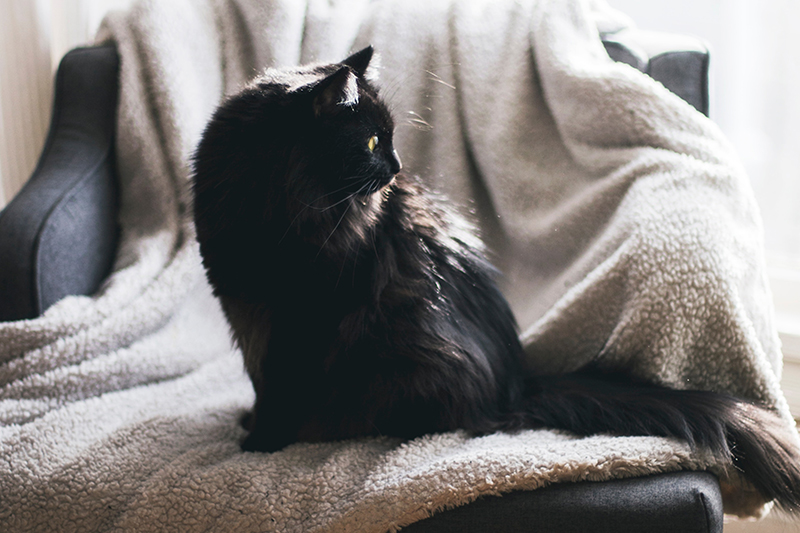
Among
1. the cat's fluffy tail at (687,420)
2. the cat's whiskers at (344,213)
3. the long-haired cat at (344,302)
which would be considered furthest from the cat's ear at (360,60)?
the cat's fluffy tail at (687,420)

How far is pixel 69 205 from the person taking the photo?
1025 mm

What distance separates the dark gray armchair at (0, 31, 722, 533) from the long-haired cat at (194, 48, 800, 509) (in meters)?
0.14

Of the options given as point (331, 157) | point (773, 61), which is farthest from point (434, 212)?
point (773, 61)

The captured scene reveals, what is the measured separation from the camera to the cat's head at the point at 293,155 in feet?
2.41

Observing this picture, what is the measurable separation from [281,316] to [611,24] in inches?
39.3

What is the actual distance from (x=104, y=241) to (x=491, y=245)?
0.86 metres

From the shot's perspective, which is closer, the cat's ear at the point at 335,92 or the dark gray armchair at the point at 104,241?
the dark gray armchair at the point at 104,241

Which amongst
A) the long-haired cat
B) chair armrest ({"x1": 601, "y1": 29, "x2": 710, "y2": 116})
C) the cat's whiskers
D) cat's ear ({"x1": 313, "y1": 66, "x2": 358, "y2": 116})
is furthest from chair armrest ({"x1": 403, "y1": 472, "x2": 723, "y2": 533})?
chair armrest ({"x1": 601, "y1": 29, "x2": 710, "y2": 116})

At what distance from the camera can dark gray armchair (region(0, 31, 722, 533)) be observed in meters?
0.60

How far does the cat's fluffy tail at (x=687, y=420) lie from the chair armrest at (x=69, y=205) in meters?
0.88

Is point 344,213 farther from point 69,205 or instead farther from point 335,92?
point 69,205

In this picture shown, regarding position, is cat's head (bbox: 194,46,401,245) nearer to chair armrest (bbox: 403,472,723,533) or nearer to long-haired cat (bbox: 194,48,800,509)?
long-haired cat (bbox: 194,48,800,509)

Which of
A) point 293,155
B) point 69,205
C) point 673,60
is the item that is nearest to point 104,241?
point 69,205

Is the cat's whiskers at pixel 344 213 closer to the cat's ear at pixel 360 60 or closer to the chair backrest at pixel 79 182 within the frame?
the cat's ear at pixel 360 60
